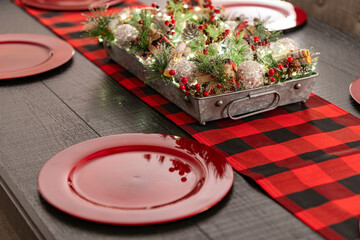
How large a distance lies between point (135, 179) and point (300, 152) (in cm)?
33

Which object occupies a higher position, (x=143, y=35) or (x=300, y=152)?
(x=143, y=35)

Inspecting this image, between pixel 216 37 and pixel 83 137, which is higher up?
pixel 216 37

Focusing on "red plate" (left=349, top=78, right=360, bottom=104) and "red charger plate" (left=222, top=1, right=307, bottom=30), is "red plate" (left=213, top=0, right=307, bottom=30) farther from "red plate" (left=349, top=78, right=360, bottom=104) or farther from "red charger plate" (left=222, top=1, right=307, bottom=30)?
"red plate" (left=349, top=78, right=360, bottom=104)

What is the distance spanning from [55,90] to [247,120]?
49 cm

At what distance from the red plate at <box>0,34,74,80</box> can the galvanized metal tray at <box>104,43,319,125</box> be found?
1.11ft

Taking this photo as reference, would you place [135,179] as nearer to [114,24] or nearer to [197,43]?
[197,43]

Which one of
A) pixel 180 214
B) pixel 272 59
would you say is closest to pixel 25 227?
pixel 180 214

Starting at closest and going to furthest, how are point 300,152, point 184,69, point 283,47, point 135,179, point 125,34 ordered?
point 135,179 → point 300,152 → point 184,69 → point 283,47 → point 125,34

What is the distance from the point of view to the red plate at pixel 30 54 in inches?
55.5

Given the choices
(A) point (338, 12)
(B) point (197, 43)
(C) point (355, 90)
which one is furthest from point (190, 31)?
(A) point (338, 12)

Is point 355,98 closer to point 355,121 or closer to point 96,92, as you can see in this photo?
point 355,121

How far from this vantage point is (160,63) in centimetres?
121

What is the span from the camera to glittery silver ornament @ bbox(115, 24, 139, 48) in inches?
53.9

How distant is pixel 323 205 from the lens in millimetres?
873
